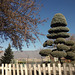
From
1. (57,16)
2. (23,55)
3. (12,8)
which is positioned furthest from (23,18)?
(23,55)

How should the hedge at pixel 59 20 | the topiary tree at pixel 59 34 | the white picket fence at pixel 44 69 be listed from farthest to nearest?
the hedge at pixel 59 20
the topiary tree at pixel 59 34
the white picket fence at pixel 44 69

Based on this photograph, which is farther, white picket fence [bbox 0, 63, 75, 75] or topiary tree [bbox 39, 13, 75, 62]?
topiary tree [bbox 39, 13, 75, 62]

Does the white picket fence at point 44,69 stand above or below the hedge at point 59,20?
below

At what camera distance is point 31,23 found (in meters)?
4.31

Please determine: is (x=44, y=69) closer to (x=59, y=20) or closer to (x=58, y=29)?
(x=58, y=29)

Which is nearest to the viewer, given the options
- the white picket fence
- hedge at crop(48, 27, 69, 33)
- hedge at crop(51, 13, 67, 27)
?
the white picket fence

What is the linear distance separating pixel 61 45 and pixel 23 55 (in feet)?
90.7

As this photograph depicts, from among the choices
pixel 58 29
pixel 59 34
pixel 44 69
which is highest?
pixel 58 29

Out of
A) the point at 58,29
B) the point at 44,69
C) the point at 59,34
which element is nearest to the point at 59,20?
the point at 58,29

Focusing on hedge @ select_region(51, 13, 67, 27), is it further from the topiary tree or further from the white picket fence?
the white picket fence

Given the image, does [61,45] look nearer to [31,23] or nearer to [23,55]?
[31,23]

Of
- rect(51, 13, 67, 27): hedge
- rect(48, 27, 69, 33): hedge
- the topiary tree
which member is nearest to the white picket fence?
the topiary tree

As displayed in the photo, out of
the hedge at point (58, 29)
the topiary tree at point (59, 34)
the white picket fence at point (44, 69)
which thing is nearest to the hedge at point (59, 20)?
the topiary tree at point (59, 34)

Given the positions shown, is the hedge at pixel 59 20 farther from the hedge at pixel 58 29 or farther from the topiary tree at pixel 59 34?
the hedge at pixel 58 29
